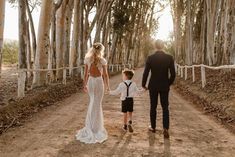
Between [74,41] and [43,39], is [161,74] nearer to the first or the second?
[43,39]

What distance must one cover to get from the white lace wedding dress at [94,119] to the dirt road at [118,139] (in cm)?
20

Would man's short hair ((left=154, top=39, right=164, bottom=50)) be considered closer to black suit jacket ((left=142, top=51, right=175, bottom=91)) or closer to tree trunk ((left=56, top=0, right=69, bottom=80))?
black suit jacket ((left=142, top=51, right=175, bottom=91))

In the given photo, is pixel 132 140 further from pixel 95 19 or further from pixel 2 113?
pixel 95 19

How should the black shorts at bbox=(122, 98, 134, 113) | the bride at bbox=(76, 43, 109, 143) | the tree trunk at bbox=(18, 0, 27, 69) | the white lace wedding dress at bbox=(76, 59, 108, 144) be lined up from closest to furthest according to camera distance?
A: the white lace wedding dress at bbox=(76, 59, 108, 144) → the bride at bbox=(76, 43, 109, 143) → the black shorts at bbox=(122, 98, 134, 113) → the tree trunk at bbox=(18, 0, 27, 69)

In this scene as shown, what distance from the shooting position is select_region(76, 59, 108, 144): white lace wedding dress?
7906 millimetres

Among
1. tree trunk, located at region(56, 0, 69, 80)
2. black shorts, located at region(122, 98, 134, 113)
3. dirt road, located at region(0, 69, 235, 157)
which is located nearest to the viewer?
dirt road, located at region(0, 69, 235, 157)

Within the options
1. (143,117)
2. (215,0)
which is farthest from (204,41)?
(143,117)

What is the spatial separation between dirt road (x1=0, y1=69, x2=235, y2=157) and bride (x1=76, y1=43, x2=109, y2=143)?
298 millimetres

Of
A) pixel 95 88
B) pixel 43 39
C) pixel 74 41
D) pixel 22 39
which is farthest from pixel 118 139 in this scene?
pixel 74 41

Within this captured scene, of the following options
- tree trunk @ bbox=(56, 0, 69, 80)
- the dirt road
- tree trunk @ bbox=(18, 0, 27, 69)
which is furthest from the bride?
tree trunk @ bbox=(56, 0, 69, 80)

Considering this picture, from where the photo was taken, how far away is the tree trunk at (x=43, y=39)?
1571 cm

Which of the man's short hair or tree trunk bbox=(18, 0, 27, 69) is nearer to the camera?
the man's short hair

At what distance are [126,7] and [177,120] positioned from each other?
28645 millimetres

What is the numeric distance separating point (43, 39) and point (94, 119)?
28.3ft
